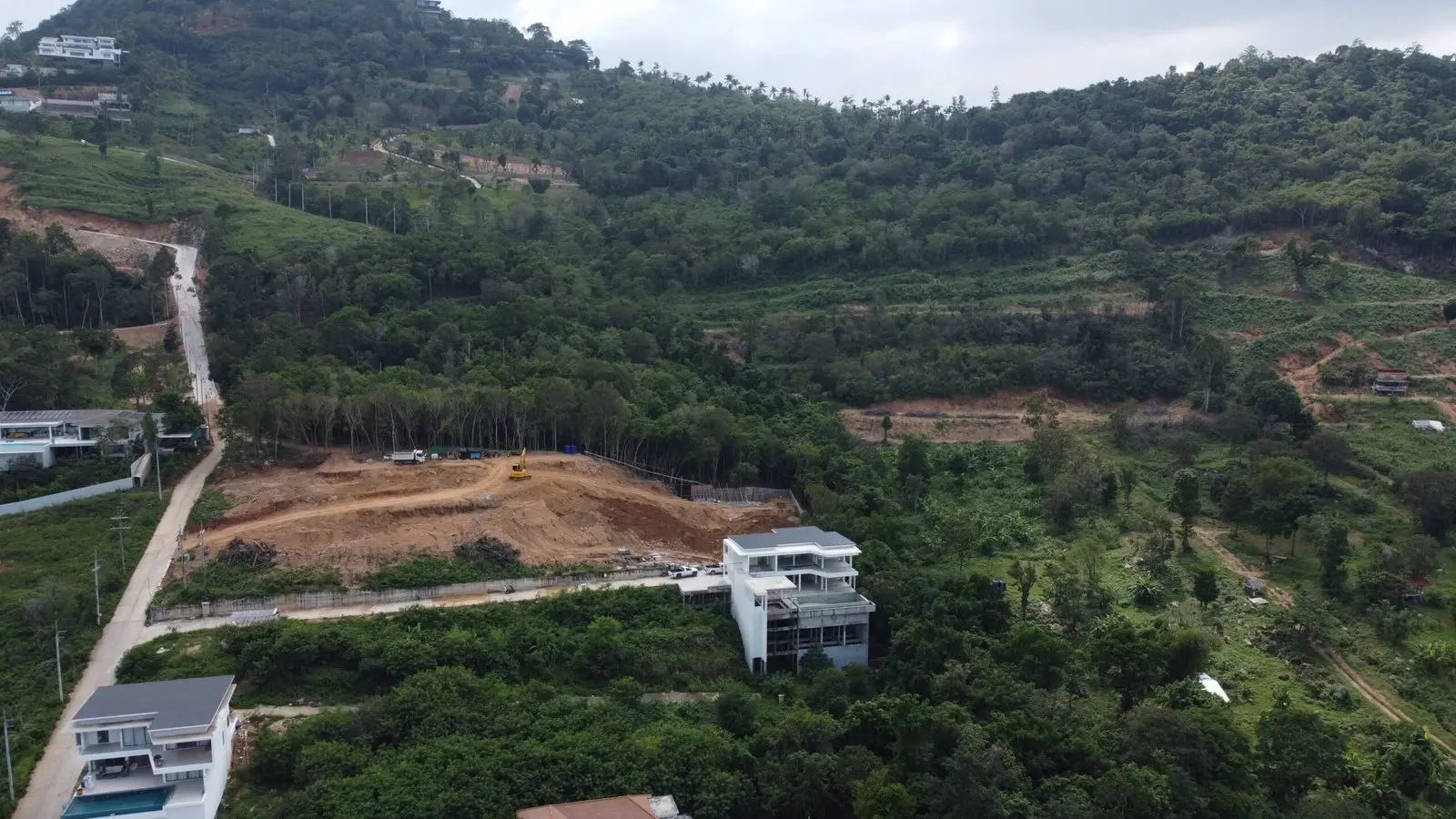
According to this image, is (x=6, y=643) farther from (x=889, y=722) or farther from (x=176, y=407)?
(x=889, y=722)

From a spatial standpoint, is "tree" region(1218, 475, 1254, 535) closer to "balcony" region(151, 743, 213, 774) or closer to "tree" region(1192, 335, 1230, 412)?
"tree" region(1192, 335, 1230, 412)

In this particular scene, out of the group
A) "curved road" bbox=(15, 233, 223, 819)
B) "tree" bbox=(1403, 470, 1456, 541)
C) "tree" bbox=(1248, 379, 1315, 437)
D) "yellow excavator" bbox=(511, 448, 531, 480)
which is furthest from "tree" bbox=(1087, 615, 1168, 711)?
"curved road" bbox=(15, 233, 223, 819)

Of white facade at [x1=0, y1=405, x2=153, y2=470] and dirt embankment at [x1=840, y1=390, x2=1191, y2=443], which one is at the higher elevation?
white facade at [x1=0, y1=405, x2=153, y2=470]

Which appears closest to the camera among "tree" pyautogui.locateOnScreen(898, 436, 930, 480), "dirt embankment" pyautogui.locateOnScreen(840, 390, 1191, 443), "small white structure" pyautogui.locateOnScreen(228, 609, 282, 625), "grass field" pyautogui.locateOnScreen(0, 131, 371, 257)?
"small white structure" pyautogui.locateOnScreen(228, 609, 282, 625)

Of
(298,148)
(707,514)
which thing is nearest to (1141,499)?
(707,514)

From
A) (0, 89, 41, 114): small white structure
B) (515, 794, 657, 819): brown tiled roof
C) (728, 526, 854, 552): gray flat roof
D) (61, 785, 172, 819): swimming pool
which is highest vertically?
(0, 89, 41, 114): small white structure

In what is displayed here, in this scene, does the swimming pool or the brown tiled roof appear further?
the brown tiled roof

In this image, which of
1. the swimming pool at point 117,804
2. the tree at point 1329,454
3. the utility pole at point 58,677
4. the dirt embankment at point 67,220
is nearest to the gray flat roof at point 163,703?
the swimming pool at point 117,804
